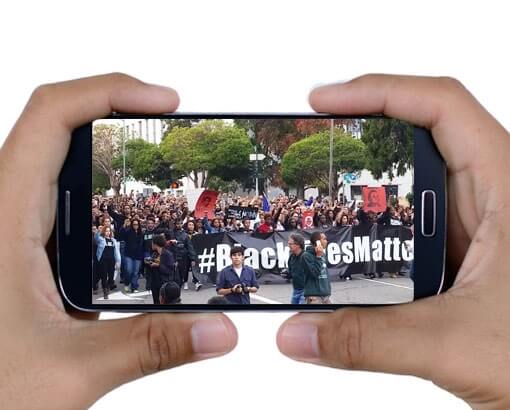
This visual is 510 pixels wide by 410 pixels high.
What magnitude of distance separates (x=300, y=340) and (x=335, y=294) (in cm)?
35

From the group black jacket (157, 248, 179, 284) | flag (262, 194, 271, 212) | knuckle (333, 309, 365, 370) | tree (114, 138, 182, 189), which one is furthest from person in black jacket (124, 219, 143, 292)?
knuckle (333, 309, 365, 370)

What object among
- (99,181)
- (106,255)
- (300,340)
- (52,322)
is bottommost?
(300,340)

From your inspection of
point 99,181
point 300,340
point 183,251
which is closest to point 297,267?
point 300,340

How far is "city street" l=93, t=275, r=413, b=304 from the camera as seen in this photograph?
305cm

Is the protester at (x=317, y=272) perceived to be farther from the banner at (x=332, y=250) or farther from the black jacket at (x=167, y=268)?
the black jacket at (x=167, y=268)

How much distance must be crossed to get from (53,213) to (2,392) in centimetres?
79

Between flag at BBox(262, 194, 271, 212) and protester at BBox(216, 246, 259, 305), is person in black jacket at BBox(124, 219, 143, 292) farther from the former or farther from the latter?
flag at BBox(262, 194, 271, 212)

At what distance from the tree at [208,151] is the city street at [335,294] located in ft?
1.67

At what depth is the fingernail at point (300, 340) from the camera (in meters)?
2.77

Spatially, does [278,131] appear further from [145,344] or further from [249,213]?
[145,344]

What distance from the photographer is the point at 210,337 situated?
279 centimetres

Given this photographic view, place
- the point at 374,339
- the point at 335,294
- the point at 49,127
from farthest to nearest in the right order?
the point at 335,294
the point at 49,127
the point at 374,339

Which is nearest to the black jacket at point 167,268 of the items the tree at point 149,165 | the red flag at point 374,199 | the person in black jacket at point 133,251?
the person in black jacket at point 133,251

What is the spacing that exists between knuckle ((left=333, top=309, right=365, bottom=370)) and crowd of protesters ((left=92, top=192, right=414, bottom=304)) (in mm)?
473
